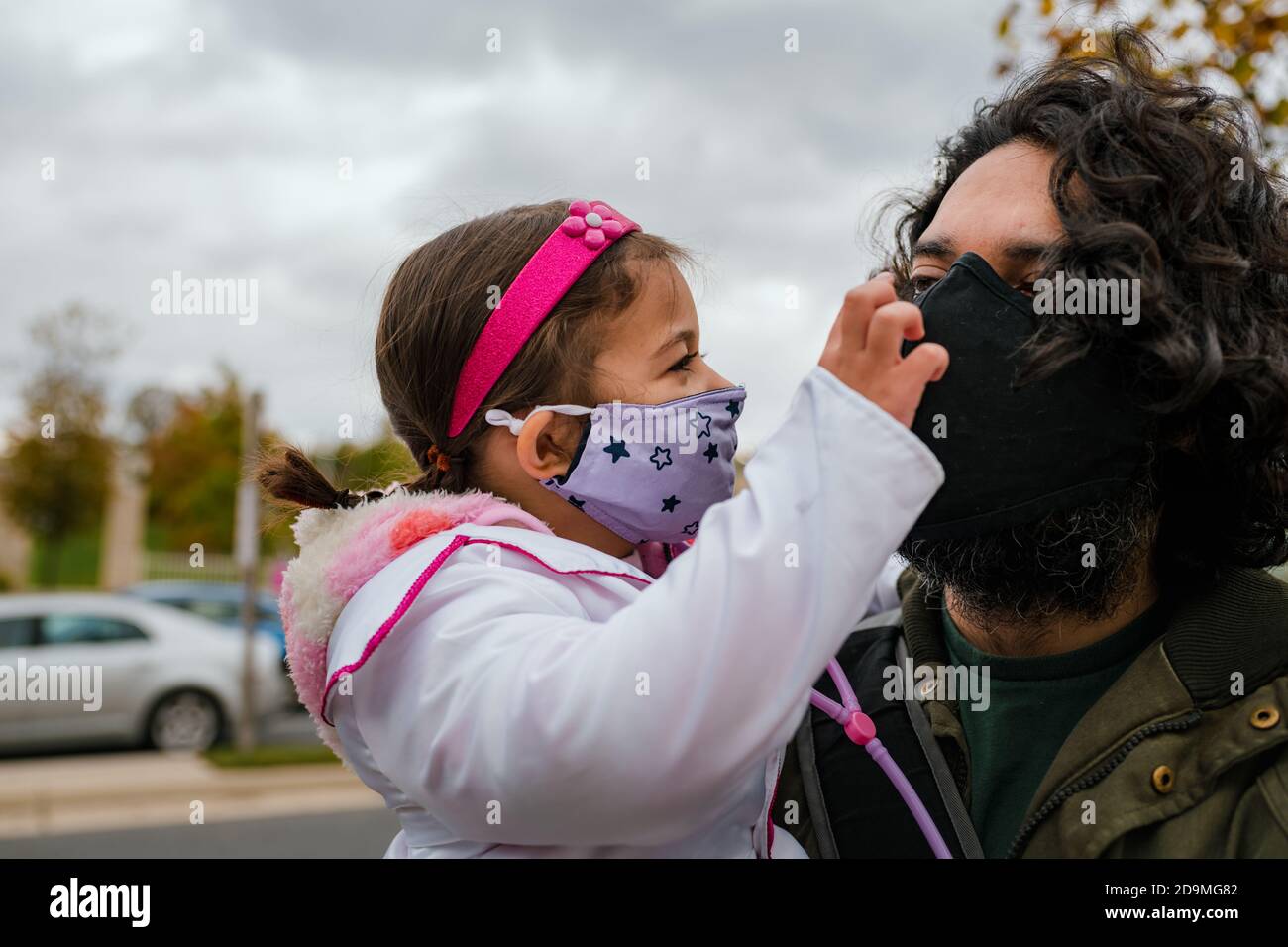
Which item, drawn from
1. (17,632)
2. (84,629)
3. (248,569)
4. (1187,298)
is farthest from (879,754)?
(84,629)

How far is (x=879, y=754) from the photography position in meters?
2.09

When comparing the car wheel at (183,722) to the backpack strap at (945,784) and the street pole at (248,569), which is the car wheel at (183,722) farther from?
the backpack strap at (945,784)

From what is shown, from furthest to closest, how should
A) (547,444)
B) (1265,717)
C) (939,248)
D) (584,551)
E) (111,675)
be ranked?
(111,675)
(939,248)
(547,444)
(584,551)
(1265,717)

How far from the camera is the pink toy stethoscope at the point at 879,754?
2.04 metres

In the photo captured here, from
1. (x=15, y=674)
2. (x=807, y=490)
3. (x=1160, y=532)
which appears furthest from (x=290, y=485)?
(x=15, y=674)

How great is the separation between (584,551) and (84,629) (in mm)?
11525

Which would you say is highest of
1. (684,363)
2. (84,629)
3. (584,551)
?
(684,363)

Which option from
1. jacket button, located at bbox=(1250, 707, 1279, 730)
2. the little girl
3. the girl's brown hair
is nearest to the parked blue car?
the girl's brown hair

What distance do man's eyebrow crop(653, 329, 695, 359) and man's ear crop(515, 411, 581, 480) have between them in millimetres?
211

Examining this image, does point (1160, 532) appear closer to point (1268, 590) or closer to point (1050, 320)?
point (1268, 590)

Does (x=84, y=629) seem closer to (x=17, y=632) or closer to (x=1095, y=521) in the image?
(x=17, y=632)

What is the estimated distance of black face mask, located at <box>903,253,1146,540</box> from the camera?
81.8 inches

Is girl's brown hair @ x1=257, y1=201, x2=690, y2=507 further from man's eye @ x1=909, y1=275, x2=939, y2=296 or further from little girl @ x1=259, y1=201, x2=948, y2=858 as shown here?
man's eye @ x1=909, y1=275, x2=939, y2=296

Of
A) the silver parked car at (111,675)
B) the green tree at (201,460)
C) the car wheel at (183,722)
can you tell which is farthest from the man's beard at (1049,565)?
the green tree at (201,460)
